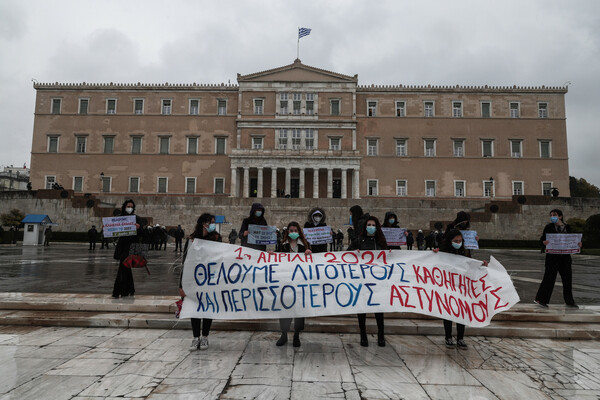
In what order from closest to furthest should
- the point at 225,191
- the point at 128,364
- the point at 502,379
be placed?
the point at 502,379 < the point at 128,364 < the point at 225,191

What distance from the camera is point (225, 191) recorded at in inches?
1614

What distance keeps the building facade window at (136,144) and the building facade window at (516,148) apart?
4050 cm

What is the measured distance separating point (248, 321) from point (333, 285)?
1559 millimetres

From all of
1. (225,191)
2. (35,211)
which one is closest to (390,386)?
(35,211)

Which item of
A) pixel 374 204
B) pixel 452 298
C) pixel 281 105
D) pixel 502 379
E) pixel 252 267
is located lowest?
pixel 502 379

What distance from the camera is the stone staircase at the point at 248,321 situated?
5406 millimetres

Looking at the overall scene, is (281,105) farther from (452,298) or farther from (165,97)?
(452,298)

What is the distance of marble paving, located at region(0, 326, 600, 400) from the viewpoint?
3.35 metres

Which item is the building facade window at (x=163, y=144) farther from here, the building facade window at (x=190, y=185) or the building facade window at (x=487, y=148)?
Result: the building facade window at (x=487, y=148)

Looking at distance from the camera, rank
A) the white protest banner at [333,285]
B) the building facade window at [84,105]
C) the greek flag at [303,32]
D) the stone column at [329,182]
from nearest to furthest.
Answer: the white protest banner at [333,285], the greek flag at [303,32], the stone column at [329,182], the building facade window at [84,105]

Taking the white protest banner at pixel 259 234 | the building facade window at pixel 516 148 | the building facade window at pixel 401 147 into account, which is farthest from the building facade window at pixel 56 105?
the building facade window at pixel 516 148

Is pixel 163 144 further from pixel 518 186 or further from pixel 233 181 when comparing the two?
pixel 518 186

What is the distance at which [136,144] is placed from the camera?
42250 millimetres

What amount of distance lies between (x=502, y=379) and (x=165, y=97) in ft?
146
